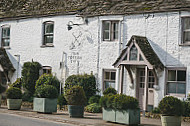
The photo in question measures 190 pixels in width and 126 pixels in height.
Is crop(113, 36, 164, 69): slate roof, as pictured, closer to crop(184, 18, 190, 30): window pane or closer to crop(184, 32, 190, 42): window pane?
crop(184, 32, 190, 42): window pane

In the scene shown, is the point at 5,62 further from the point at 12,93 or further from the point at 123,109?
the point at 123,109

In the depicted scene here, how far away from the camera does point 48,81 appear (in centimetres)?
2302

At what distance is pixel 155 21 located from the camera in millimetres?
19625

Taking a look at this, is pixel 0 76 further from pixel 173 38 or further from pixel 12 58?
pixel 173 38

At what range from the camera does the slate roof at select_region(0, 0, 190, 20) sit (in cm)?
1947

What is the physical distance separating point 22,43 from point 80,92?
1007cm

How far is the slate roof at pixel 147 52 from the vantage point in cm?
1864

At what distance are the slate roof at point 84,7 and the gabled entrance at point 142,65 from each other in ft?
6.38

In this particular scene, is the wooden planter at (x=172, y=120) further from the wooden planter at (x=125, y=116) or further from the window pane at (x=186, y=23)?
the window pane at (x=186, y=23)

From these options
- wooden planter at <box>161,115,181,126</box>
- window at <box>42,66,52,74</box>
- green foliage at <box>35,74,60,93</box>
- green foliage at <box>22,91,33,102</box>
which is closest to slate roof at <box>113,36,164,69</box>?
wooden planter at <box>161,115,181,126</box>

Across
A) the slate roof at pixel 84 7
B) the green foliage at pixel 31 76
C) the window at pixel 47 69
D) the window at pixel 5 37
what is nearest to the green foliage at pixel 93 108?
the window at pixel 47 69

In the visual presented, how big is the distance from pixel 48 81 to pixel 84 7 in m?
5.08

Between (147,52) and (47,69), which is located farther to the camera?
(47,69)

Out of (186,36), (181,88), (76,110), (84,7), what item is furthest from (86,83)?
(186,36)
